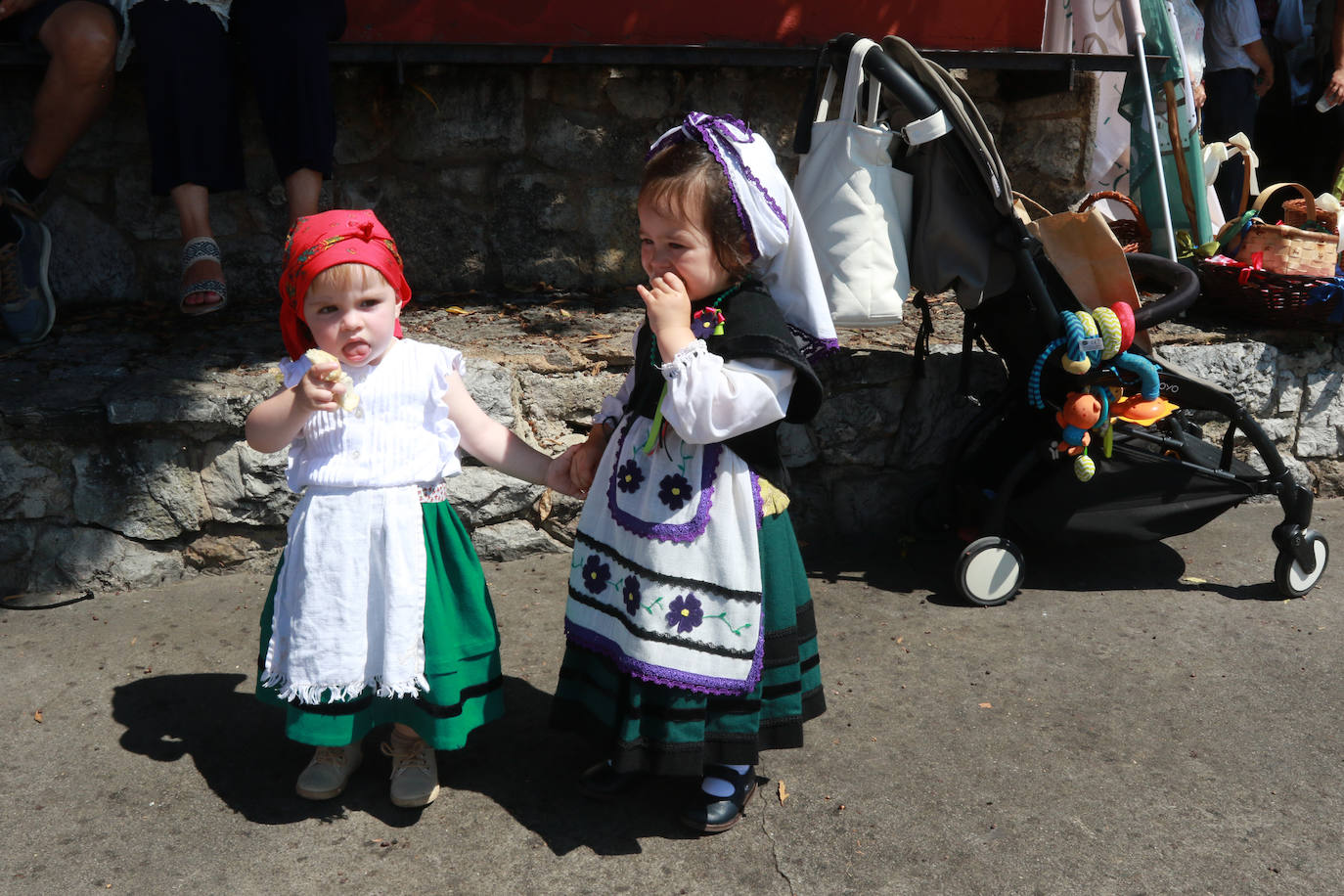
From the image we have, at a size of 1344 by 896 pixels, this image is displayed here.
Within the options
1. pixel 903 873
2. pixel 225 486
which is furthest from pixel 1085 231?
pixel 225 486

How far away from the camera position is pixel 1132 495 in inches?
126

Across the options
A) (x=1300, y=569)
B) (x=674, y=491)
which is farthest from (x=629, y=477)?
(x=1300, y=569)

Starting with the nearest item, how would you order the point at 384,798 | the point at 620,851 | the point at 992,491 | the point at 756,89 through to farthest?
the point at 620,851 < the point at 384,798 < the point at 992,491 < the point at 756,89

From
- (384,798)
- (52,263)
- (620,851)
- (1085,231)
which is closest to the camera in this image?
(620,851)

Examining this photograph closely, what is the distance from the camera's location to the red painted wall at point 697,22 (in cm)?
400

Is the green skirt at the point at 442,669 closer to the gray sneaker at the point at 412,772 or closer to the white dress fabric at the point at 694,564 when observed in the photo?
the gray sneaker at the point at 412,772

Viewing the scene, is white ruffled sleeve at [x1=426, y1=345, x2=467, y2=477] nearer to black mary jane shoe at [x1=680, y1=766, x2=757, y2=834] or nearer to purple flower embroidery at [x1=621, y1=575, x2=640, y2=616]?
purple flower embroidery at [x1=621, y1=575, x2=640, y2=616]

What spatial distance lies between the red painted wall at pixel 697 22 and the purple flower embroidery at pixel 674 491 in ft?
8.26

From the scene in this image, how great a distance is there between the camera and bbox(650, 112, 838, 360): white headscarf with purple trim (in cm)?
198

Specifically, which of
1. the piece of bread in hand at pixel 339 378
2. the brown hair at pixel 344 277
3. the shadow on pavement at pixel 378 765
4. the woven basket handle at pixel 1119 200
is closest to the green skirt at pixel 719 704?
the shadow on pavement at pixel 378 765

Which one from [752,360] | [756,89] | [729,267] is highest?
[756,89]

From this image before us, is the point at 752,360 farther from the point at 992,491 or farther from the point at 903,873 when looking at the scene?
the point at 992,491

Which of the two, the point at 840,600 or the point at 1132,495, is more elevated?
the point at 1132,495

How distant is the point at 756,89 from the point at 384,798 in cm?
313
